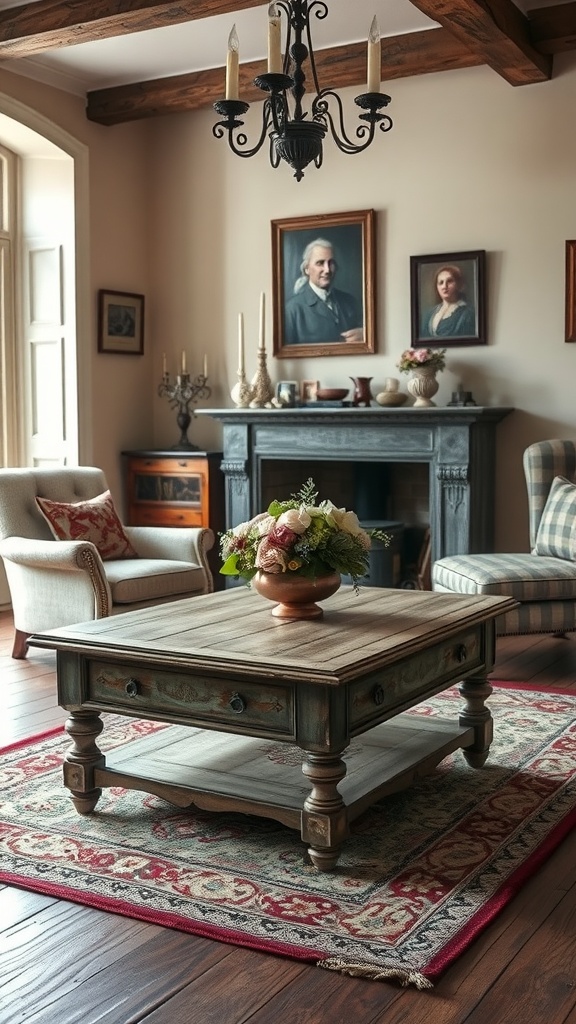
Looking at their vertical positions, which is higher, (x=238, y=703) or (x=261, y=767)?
(x=238, y=703)

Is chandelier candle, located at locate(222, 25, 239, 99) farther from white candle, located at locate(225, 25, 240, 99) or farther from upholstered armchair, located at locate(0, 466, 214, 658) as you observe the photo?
upholstered armchair, located at locate(0, 466, 214, 658)

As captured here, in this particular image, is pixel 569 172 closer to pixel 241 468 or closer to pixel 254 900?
pixel 241 468

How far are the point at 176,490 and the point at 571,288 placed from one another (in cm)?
267

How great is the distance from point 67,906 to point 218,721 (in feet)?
1.86

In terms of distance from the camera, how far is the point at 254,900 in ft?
8.34

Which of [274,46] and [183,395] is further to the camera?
[183,395]

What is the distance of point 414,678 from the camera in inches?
119

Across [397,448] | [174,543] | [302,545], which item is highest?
[397,448]

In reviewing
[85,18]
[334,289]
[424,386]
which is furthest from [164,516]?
[85,18]

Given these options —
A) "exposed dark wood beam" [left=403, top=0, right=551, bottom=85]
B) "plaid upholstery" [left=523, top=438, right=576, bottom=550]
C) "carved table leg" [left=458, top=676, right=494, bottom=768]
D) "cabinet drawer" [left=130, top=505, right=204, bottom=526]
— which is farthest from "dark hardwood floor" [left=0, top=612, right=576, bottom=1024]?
"cabinet drawer" [left=130, top=505, right=204, bottom=526]

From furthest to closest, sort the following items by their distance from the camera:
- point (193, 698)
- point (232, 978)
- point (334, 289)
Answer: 1. point (334, 289)
2. point (193, 698)
3. point (232, 978)

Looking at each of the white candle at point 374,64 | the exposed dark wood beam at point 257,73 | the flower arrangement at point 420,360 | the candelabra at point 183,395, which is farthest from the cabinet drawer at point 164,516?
Result: the white candle at point 374,64

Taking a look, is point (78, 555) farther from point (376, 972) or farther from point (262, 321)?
point (376, 972)

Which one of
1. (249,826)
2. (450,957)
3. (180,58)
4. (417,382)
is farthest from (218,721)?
(180,58)
